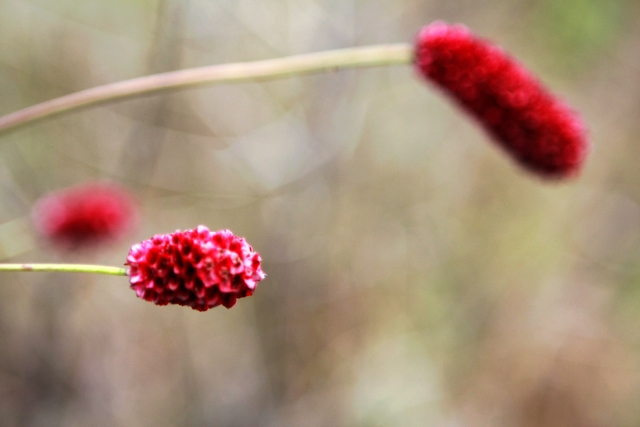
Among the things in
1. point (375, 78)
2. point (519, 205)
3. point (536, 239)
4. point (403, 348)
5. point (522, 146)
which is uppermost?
point (375, 78)

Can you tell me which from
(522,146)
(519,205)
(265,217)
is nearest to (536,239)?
(519,205)

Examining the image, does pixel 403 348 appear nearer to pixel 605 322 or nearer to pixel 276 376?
pixel 276 376

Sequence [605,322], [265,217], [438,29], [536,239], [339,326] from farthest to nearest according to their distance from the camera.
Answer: [536,239] → [605,322] → [339,326] → [265,217] → [438,29]

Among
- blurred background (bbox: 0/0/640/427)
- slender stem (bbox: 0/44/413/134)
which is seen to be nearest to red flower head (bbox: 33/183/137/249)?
blurred background (bbox: 0/0/640/427)

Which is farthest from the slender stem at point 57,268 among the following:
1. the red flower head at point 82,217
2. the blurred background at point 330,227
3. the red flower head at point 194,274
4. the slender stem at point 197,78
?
the blurred background at point 330,227

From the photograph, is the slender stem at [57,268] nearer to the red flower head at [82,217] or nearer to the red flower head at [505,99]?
the red flower head at [505,99]

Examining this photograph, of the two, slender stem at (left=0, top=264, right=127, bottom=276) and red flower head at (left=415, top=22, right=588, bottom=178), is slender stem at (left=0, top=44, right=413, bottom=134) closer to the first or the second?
red flower head at (left=415, top=22, right=588, bottom=178)
